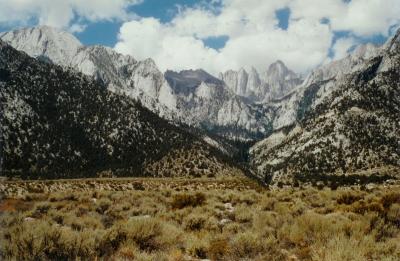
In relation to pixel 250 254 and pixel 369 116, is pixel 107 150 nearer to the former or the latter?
pixel 369 116

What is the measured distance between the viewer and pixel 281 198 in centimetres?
2316

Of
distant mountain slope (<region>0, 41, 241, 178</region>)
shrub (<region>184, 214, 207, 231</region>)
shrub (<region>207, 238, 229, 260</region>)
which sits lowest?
shrub (<region>207, 238, 229, 260</region>)

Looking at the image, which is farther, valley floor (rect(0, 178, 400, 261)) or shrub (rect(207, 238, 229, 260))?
shrub (rect(207, 238, 229, 260))

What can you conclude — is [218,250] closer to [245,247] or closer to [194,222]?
[245,247]

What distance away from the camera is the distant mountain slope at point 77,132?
125 m

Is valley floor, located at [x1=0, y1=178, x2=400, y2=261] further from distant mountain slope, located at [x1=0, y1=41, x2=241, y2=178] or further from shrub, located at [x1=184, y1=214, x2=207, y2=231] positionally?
distant mountain slope, located at [x1=0, y1=41, x2=241, y2=178]

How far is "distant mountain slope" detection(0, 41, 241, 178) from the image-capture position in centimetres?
12519

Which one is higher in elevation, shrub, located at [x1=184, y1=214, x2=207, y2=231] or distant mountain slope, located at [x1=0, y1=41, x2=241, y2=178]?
distant mountain slope, located at [x1=0, y1=41, x2=241, y2=178]

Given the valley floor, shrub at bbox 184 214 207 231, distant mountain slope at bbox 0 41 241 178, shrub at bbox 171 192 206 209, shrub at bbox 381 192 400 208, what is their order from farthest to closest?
distant mountain slope at bbox 0 41 241 178, shrub at bbox 171 192 206 209, shrub at bbox 381 192 400 208, shrub at bbox 184 214 207 231, the valley floor

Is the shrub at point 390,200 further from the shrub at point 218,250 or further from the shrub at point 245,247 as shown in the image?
the shrub at point 218,250

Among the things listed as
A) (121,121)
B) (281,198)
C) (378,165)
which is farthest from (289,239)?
(378,165)

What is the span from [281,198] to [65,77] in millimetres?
159808

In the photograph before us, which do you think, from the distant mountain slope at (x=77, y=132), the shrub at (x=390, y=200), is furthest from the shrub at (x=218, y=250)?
the distant mountain slope at (x=77, y=132)

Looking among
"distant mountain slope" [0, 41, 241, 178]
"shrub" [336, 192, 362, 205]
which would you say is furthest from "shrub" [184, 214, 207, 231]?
"distant mountain slope" [0, 41, 241, 178]
